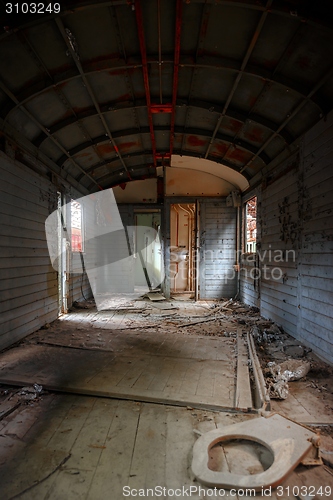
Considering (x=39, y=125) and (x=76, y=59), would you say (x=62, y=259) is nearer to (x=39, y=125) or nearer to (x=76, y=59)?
(x=39, y=125)

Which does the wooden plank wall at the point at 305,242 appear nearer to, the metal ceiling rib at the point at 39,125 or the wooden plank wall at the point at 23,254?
the metal ceiling rib at the point at 39,125

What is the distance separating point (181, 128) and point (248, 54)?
8.41 ft

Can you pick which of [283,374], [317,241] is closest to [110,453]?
[283,374]

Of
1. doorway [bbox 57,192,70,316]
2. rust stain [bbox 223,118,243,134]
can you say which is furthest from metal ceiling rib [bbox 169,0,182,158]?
doorway [bbox 57,192,70,316]

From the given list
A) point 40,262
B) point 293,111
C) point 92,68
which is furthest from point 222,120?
point 40,262

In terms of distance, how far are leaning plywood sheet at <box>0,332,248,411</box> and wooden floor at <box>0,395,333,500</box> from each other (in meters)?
0.18

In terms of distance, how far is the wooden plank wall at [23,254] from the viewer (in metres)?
4.12

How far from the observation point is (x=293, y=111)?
4.30 m

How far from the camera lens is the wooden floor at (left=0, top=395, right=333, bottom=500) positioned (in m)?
1.79

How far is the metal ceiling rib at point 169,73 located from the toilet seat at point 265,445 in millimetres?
3945

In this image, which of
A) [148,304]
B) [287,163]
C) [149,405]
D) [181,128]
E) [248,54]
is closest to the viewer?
[149,405]

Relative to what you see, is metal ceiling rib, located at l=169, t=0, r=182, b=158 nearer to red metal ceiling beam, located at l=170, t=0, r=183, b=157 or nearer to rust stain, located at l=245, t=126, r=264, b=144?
red metal ceiling beam, located at l=170, t=0, r=183, b=157

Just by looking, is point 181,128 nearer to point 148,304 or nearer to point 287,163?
point 287,163

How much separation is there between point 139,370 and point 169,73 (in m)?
4.45
